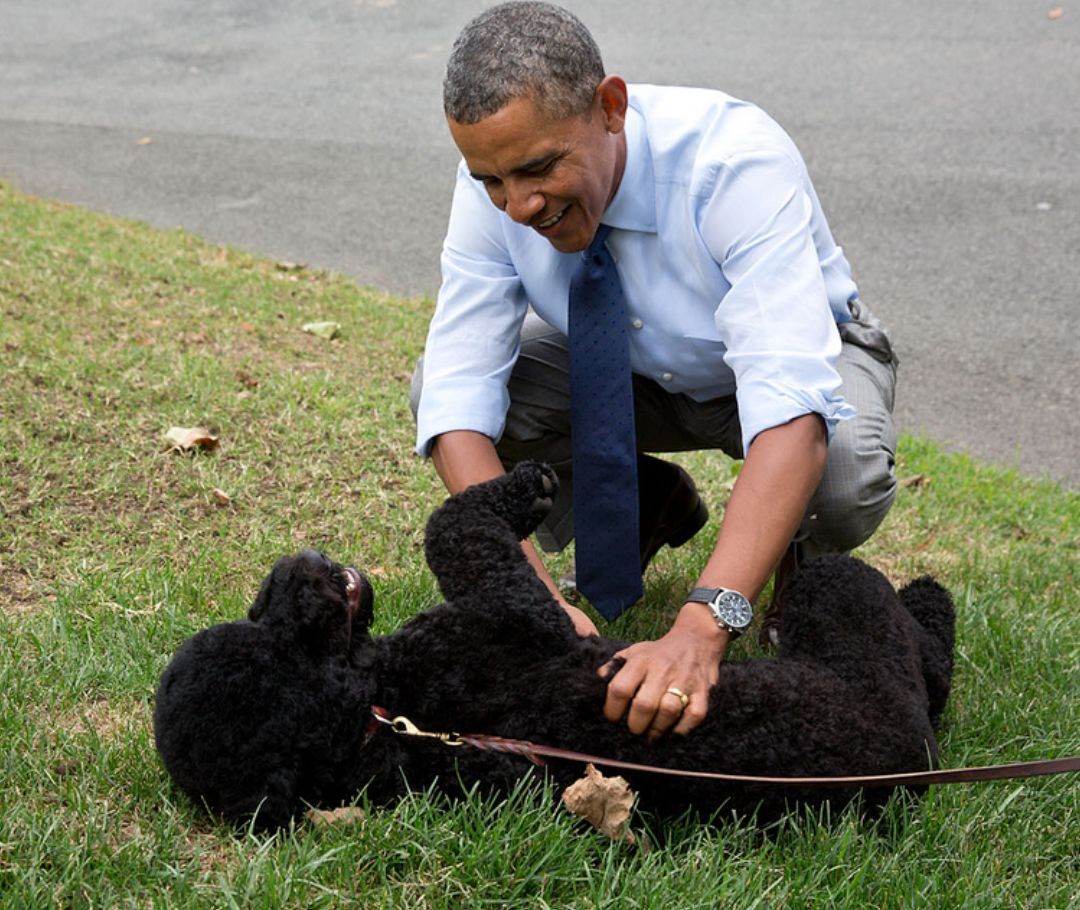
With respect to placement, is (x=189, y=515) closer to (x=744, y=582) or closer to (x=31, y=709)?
(x=31, y=709)

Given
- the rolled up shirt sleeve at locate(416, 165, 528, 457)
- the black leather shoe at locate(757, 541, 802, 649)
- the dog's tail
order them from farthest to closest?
the black leather shoe at locate(757, 541, 802, 649), the rolled up shirt sleeve at locate(416, 165, 528, 457), the dog's tail

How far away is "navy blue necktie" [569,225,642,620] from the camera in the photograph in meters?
3.35

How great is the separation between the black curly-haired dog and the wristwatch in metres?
0.08

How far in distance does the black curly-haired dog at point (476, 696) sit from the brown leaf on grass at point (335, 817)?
1.6 inches

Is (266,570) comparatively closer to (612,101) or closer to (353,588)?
(353,588)

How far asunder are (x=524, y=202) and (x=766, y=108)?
22.6 feet

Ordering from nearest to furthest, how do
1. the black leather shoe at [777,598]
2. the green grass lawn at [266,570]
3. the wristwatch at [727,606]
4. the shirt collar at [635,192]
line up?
the green grass lawn at [266,570] → the wristwatch at [727,606] → the shirt collar at [635,192] → the black leather shoe at [777,598]

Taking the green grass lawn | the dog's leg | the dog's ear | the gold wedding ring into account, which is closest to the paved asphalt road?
the green grass lawn

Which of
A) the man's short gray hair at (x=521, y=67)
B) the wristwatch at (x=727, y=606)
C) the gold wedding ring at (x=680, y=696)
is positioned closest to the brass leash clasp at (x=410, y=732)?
the gold wedding ring at (x=680, y=696)

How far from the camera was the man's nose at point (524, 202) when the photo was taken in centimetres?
298

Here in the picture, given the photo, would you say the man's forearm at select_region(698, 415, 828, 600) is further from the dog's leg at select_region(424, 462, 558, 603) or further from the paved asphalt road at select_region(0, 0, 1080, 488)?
the paved asphalt road at select_region(0, 0, 1080, 488)

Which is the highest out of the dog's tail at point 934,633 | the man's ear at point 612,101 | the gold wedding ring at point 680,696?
the man's ear at point 612,101

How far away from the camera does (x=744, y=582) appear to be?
Answer: 275 centimetres

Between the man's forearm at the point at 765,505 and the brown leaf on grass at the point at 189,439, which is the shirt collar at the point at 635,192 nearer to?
the man's forearm at the point at 765,505
